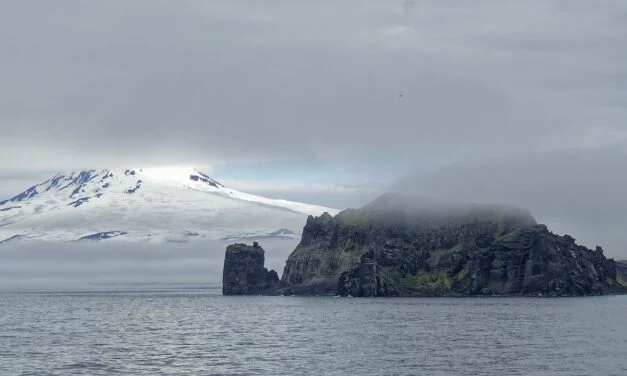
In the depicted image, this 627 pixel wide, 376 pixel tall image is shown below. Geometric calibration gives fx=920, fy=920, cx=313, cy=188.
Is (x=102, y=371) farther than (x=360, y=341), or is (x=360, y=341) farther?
(x=360, y=341)

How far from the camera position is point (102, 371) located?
4259 inches

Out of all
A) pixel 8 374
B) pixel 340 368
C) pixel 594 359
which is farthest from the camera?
pixel 594 359

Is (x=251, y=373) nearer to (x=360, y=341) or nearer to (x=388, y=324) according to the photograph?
(x=360, y=341)

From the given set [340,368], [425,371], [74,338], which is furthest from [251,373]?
[74,338]

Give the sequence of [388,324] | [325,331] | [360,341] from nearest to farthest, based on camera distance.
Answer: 1. [360,341]
2. [325,331]
3. [388,324]

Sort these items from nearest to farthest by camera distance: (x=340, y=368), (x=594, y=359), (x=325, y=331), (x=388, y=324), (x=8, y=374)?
(x=8, y=374) → (x=340, y=368) → (x=594, y=359) → (x=325, y=331) → (x=388, y=324)

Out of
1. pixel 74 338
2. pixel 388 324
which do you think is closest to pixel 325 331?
pixel 388 324

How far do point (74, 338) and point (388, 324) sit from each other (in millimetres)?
68744

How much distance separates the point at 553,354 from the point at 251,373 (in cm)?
4520

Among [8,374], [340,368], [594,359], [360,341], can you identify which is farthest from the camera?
[360,341]

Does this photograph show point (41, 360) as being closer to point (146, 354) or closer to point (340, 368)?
point (146, 354)

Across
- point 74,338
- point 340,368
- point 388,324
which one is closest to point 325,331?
point 388,324

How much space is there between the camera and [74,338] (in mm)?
155625

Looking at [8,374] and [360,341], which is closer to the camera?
[8,374]
